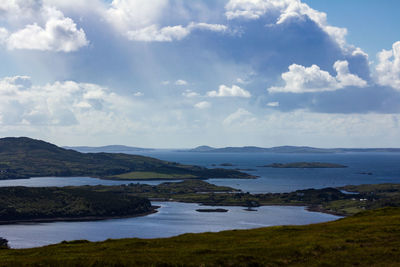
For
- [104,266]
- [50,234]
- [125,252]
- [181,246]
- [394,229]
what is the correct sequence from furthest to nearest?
[50,234] → [394,229] → [181,246] → [125,252] → [104,266]

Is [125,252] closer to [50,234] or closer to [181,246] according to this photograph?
[181,246]

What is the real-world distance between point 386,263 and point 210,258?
16.6 metres

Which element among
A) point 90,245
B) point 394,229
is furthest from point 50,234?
point 394,229

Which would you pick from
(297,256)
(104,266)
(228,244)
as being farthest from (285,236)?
(104,266)

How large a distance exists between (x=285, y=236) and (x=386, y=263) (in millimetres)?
18502

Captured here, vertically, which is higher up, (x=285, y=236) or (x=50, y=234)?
(x=285, y=236)

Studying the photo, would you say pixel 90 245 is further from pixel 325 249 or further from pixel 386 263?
pixel 386 263

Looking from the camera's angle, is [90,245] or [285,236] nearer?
[90,245]

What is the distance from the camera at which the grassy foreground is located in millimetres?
42531

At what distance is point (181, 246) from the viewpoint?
174 ft

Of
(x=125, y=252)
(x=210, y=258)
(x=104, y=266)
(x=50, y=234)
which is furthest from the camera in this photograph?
(x=50, y=234)

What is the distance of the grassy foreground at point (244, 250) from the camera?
140 ft

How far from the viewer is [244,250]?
159ft

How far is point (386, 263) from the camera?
136ft
